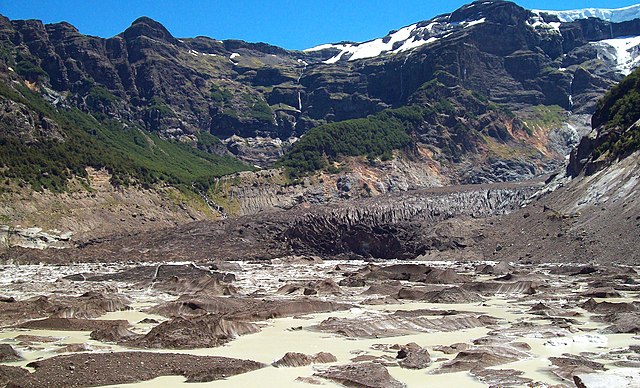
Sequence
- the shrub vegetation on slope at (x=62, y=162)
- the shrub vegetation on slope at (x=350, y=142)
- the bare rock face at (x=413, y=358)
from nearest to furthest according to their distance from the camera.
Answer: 1. the bare rock face at (x=413, y=358)
2. the shrub vegetation on slope at (x=62, y=162)
3. the shrub vegetation on slope at (x=350, y=142)

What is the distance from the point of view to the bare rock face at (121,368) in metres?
16.9

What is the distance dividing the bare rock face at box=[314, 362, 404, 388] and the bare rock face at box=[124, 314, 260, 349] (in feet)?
19.1

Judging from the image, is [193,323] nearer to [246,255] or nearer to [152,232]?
[246,255]

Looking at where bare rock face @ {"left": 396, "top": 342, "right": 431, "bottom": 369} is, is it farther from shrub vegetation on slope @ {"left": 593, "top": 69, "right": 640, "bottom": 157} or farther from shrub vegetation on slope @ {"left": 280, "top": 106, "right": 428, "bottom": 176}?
shrub vegetation on slope @ {"left": 280, "top": 106, "right": 428, "bottom": 176}

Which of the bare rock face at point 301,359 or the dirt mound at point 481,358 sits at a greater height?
the bare rock face at point 301,359

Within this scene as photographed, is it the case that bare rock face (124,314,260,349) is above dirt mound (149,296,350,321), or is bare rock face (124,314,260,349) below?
above

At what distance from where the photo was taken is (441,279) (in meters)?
51.1

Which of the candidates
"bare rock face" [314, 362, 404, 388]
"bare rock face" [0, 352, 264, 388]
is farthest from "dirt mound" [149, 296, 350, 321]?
"bare rock face" [314, 362, 404, 388]

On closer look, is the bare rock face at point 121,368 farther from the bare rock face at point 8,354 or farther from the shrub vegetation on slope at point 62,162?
the shrub vegetation on slope at point 62,162

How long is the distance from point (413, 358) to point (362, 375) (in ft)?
8.63

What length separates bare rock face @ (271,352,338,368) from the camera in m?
19.3

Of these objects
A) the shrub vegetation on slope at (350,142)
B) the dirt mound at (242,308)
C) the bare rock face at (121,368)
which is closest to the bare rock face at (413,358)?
the bare rock face at (121,368)

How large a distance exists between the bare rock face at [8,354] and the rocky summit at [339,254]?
0.37 feet

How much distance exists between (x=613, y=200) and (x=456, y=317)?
52.7 meters
